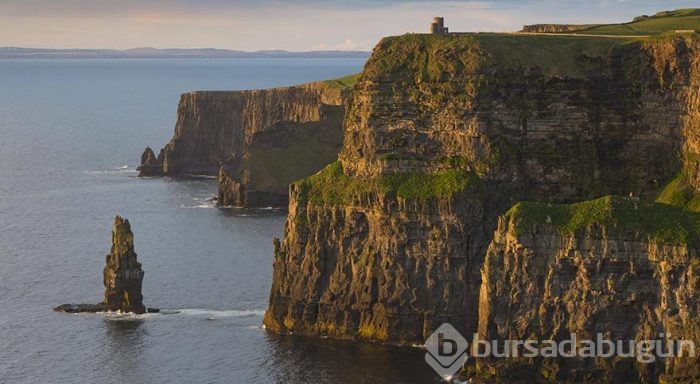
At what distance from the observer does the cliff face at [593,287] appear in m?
101

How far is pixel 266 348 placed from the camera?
11588 cm

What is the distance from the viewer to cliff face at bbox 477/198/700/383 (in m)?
101

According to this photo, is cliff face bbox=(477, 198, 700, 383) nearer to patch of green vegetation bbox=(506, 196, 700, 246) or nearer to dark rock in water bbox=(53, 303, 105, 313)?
patch of green vegetation bbox=(506, 196, 700, 246)

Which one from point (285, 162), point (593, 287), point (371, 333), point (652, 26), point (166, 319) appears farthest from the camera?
point (285, 162)

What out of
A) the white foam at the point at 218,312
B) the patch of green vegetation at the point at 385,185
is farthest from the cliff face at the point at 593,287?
the white foam at the point at 218,312

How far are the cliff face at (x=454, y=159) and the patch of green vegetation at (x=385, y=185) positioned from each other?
0.10 m

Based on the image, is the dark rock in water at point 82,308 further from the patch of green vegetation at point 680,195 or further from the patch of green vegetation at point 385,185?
the patch of green vegetation at point 680,195

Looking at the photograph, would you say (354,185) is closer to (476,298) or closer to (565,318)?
(476,298)

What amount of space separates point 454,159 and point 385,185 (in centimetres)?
558

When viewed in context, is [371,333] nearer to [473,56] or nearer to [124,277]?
[473,56]

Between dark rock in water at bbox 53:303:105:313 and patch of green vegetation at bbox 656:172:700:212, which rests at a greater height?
patch of green vegetation at bbox 656:172:700:212

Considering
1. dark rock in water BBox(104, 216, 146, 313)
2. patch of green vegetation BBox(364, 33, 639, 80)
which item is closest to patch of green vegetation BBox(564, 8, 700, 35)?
patch of green vegetation BBox(364, 33, 639, 80)

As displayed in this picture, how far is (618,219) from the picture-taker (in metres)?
103

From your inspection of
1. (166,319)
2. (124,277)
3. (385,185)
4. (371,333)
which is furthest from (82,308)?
(385,185)
